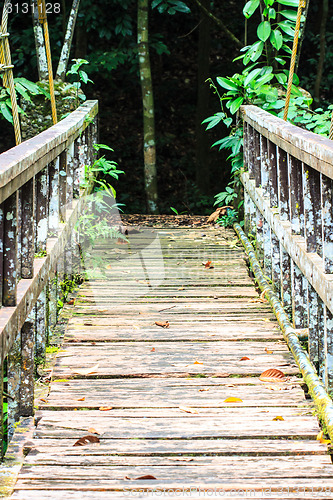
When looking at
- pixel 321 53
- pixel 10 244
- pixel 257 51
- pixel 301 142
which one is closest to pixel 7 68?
pixel 10 244

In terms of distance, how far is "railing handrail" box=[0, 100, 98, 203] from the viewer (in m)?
2.02

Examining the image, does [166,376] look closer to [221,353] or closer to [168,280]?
[221,353]

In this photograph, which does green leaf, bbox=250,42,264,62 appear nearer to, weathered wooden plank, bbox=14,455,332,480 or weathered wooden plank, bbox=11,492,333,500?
weathered wooden plank, bbox=14,455,332,480

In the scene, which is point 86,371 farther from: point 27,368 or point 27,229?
point 27,229

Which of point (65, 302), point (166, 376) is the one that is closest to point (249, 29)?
point (65, 302)

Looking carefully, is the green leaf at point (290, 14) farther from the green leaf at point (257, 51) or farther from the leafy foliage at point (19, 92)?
the leafy foliage at point (19, 92)

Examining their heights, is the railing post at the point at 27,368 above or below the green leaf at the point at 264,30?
below

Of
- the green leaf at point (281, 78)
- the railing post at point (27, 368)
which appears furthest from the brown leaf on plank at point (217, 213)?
the railing post at point (27, 368)

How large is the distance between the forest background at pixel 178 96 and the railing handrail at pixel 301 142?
20.8 ft

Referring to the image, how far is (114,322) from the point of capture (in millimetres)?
3768

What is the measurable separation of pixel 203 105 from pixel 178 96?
1.77 metres

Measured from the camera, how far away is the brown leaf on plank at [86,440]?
2.35 metres

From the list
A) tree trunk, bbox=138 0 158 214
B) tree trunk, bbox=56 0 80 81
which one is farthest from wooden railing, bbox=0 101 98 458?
tree trunk, bbox=138 0 158 214

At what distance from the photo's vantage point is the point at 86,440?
7.77 feet
